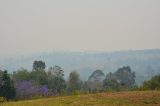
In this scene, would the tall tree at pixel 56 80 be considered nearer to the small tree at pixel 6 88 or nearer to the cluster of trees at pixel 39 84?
the cluster of trees at pixel 39 84

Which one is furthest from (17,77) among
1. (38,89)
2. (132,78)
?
(132,78)

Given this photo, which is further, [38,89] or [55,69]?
[55,69]

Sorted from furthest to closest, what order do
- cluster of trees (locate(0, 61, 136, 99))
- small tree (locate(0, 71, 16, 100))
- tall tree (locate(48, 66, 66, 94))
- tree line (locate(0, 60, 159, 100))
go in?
tall tree (locate(48, 66, 66, 94)) → cluster of trees (locate(0, 61, 136, 99)) → tree line (locate(0, 60, 159, 100)) → small tree (locate(0, 71, 16, 100))

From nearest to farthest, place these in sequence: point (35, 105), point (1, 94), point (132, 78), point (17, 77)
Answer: point (35, 105) → point (1, 94) → point (17, 77) → point (132, 78)

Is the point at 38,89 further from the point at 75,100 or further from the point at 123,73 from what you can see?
the point at 123,73

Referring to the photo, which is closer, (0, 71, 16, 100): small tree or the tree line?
(0, 71, 16, 100): small tree

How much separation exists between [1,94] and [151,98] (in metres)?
18.4

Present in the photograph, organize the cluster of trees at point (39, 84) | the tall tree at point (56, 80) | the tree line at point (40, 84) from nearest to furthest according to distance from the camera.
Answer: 1. the tree line at point (40, 84)
2. the cluster of trees at point (39, 84)
3. the tall tree at point (56, 80)

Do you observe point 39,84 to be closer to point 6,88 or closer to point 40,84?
point 40,84

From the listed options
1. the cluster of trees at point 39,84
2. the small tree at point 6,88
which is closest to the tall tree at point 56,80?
the cluster of trees at point 39,84

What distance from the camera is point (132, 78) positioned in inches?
3334

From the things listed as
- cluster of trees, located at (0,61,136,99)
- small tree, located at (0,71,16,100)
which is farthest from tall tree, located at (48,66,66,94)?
small tree, located at (0,71,16,100)

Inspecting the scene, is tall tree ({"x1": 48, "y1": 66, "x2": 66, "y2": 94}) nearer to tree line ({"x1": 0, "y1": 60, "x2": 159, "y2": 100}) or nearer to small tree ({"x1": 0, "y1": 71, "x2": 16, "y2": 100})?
tree line ({"x1": 0, "y1": 60, "x2": 159, "y2": 100})

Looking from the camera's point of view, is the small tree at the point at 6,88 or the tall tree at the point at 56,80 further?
the tall tree at the point at 56,80
